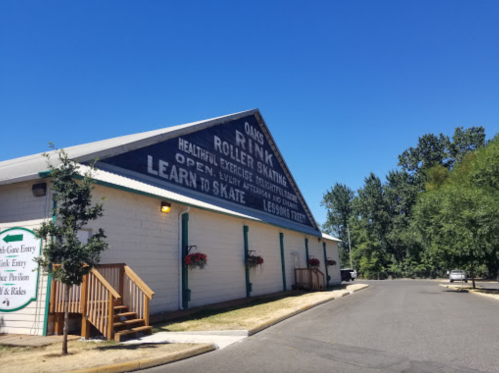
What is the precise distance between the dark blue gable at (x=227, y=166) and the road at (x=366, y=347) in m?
7.53

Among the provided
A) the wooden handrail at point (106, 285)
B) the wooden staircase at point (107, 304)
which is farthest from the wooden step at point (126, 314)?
the wooden handrail at point (106, 285)

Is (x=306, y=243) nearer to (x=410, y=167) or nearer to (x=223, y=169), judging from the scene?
(x=223, y=169)

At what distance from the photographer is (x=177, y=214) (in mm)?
13258

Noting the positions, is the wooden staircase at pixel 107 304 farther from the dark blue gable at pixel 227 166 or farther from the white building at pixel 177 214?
the dark blue gable at pixel 227 166

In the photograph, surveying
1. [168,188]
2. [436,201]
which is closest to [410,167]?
[436,201]

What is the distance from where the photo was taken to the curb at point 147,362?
5930 mm

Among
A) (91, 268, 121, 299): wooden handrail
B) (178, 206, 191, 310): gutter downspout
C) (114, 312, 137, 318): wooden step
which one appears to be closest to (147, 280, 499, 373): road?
(91, 268, 121, 299): wooden handrail

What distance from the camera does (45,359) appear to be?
6.55 metres

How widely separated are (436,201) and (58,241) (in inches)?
940

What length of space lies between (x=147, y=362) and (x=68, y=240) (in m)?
2.68

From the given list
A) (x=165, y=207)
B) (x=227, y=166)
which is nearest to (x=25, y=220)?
(x=165, y=207)

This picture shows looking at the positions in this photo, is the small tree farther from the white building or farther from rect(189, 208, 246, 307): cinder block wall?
rect(189, 208, 246, 307): cinder block wall

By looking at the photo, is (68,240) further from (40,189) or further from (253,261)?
(253,261)

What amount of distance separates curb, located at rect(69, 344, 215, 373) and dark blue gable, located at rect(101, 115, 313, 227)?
23.9 ft
